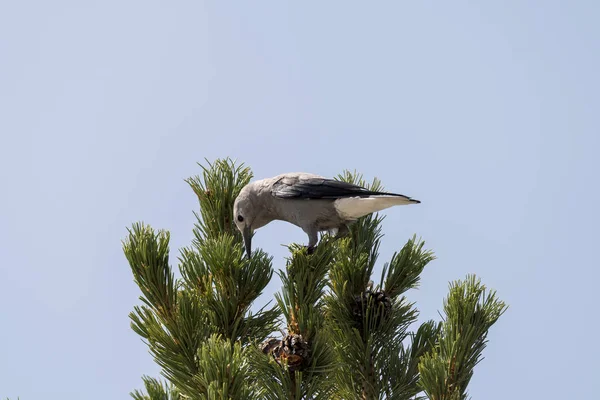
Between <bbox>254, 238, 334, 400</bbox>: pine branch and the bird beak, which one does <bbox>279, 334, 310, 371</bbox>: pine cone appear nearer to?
<bbox>254, 238, 334, 400</bbox>: pine branch

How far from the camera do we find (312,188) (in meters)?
5.76

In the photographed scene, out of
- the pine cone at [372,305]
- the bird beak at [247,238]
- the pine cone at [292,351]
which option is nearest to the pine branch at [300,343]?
the pine cone at [292,351]

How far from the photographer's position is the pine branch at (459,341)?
12.3 feet

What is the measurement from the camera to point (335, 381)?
419 cm

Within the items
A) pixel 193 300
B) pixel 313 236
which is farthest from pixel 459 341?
pixel 313 236

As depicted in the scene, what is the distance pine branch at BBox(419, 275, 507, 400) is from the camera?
3738 mm

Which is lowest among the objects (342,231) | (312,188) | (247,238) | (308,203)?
(247,238)

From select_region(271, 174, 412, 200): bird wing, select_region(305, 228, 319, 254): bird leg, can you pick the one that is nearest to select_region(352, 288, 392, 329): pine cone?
select_region(271, 174, 412, 200): bird wing

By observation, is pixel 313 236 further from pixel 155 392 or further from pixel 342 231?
pixel 155 392

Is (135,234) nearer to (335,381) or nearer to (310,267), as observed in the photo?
(310,267)

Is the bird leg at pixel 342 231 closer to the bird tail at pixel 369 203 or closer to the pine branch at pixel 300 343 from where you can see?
the bird tail at pixel 369 203

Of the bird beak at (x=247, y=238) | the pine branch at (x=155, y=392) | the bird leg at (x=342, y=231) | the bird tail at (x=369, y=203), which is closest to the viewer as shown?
the pine branch at (x=155, y=392)

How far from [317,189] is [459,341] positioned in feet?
6.84

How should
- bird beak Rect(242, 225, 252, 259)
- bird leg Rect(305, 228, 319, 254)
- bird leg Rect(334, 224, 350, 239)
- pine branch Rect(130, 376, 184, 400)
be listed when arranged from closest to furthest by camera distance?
1. pine branch Rect(130, 376, 184, 400)
2. bird beak Rect(242, 225, 252, 259)
3. bird leg Rect(334, 224, 350, 239)
4. bird leg Rect(305, 228, 319, 254)
